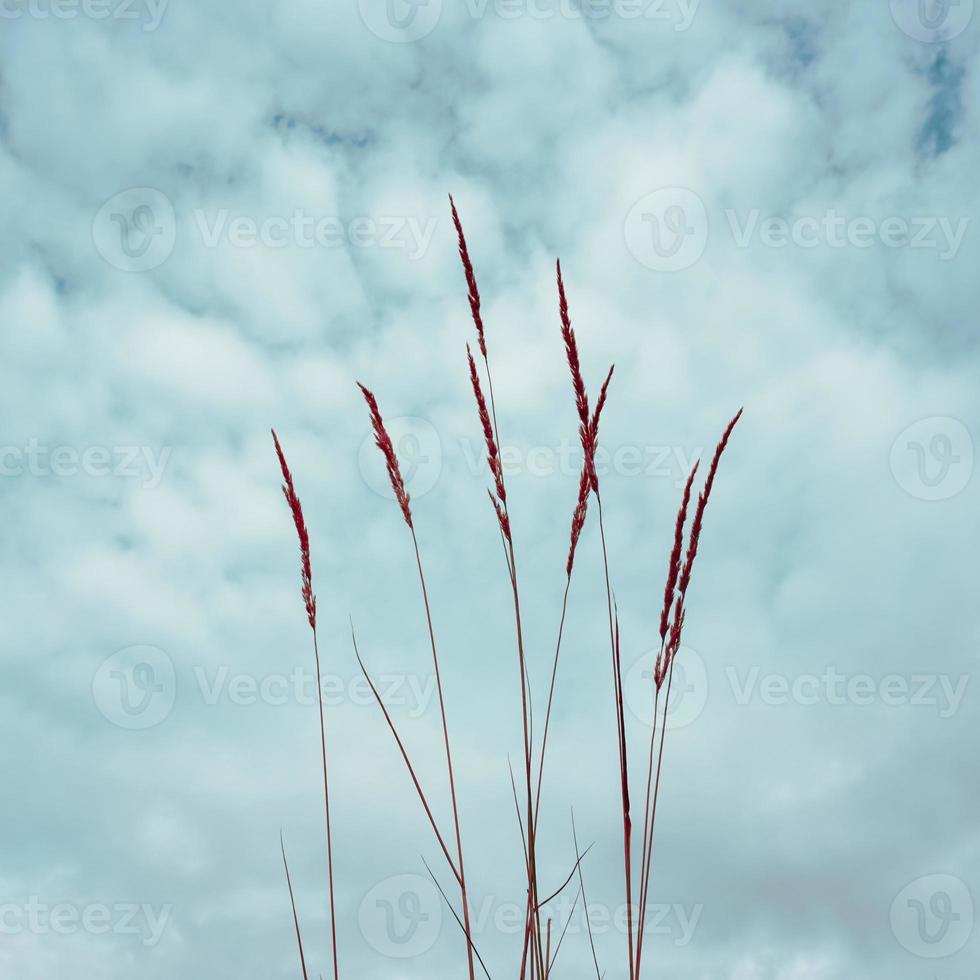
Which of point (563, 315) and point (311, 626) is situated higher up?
point (563, 315)

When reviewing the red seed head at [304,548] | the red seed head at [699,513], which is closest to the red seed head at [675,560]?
the red seed head at [699,513]

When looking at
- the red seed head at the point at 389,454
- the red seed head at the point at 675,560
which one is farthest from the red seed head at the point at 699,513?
the red seed head at the point at 389,454

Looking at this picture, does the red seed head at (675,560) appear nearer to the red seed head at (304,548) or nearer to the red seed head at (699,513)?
the red seed head at (699,513)

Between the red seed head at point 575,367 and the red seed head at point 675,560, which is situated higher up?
the red seed head at point 575,367

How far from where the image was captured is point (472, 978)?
60.7 inches

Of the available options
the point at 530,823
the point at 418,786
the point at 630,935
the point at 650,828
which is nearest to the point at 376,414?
the point at 418,786

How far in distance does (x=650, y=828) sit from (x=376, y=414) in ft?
3.18

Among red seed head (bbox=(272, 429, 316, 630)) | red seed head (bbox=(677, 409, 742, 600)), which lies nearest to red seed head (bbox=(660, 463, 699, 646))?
red seed head (bbox=(677, 409, 742, 600))

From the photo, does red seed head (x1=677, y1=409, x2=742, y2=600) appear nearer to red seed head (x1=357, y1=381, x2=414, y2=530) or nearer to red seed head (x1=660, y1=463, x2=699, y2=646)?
red seed head (x1=660, y1=463, x2=699, y2=646)

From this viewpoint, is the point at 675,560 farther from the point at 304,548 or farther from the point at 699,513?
the point at 304,548

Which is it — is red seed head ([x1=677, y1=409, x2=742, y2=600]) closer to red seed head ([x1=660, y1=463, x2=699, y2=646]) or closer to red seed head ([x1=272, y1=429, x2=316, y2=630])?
red seed head ([x1=660, y1=463, x2=699, y2=646])

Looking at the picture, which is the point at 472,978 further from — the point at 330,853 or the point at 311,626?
the point at 311,626

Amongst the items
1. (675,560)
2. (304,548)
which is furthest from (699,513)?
(304,548)

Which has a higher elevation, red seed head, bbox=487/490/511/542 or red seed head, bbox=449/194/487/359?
red seed head, bbox=449/194/487/359
